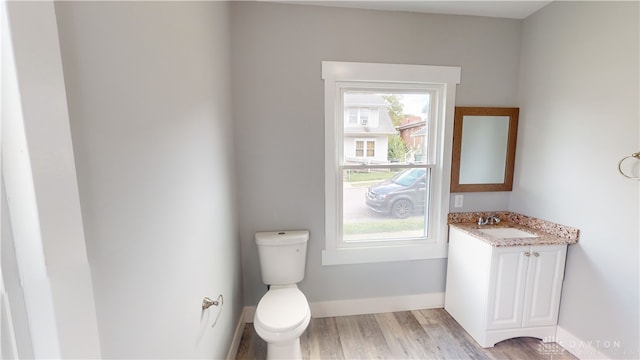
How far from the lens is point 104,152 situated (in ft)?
2.03

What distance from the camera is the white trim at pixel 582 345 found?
159 cm

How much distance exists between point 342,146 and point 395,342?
155 centimetres

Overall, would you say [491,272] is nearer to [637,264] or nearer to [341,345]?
[637,264]

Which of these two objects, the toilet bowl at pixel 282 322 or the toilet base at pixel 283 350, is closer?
the toilet bowl at pixel 282 322

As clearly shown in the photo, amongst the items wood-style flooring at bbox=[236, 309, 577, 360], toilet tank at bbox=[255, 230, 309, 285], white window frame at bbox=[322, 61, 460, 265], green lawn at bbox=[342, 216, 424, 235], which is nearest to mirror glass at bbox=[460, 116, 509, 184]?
white window frame at bbox=[322, 61, 460, 265]

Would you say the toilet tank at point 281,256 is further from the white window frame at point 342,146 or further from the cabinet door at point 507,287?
the cabinet door at point 507,287

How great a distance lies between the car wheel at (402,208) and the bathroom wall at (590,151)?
953mm

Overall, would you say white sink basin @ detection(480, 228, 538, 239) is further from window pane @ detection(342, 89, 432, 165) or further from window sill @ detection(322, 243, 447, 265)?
window pane @ detection(342, 89, 432, 165)

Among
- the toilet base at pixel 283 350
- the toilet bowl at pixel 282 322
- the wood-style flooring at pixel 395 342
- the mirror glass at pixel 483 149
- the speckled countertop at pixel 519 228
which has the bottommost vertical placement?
the wood-style flooring at pixel 395 342

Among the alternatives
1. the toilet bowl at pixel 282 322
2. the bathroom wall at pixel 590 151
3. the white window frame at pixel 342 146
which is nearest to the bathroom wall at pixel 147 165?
the toilet bowl at pixel 282 322

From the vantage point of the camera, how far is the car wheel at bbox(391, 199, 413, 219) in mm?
2242

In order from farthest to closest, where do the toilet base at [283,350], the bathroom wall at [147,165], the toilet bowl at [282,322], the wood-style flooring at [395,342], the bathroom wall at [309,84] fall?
the bathroom wall at [309,84]
the wood-style flooring at [395,342]
the toilet base at [283,350]
the toilet bowl at [282,322]
the bathroom wall at [147,165]

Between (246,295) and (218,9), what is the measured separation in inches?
81.8

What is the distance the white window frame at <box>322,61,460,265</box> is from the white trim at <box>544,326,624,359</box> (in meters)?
0.90
